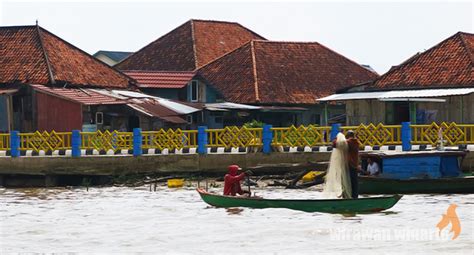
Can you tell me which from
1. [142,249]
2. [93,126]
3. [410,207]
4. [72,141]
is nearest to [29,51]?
[93,126]

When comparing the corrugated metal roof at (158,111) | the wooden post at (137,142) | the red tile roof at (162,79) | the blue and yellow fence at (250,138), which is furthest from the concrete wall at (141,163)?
the red tile roof at (162,79)

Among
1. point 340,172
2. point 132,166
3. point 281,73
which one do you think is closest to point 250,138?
point 132,166

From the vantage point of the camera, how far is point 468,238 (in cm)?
2134

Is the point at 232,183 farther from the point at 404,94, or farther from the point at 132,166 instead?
the point at 404,94

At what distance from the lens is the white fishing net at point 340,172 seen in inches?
979

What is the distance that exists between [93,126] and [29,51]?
5.96m

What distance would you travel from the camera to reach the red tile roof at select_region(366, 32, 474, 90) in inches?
1661

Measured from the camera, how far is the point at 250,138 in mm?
35500

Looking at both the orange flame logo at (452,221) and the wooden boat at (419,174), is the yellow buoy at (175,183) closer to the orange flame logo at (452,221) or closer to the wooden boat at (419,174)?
the wooden boat at (419,174)

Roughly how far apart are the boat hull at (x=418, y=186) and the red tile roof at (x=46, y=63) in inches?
805

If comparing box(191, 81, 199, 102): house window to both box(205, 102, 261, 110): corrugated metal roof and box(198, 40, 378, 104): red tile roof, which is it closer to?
box(198, 40, 378, 104): red tile roof

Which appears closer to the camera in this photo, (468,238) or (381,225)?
(468,238)

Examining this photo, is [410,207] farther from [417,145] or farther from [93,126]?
[93,126]

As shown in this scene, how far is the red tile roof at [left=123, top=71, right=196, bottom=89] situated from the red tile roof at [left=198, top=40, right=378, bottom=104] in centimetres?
120
